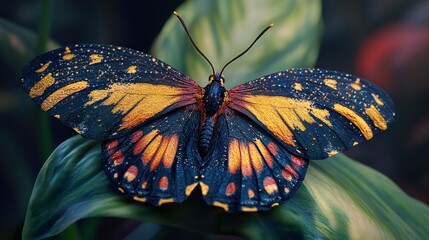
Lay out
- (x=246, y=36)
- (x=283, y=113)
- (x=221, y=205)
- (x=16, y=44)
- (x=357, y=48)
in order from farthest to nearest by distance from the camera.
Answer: (x=357, y=48) < (x=16, y=44) < (x=246, y=36) < (x=283, y=113) < (x=221, y=205)

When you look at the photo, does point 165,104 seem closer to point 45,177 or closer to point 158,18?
point 45,177

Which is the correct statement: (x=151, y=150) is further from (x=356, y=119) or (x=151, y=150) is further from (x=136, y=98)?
(x=356, y=119)

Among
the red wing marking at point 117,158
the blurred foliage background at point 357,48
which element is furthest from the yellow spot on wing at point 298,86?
the blurred foliage background at point 357,48

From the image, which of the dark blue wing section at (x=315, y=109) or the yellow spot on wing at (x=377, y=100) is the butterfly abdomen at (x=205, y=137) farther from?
the yellow spot on wing at (x=377, y=100)

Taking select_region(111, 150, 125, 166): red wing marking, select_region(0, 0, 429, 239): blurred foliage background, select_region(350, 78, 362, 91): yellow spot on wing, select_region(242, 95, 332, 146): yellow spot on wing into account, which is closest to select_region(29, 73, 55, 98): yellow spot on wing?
select_region(111, 150, 125, 166): red wing marking

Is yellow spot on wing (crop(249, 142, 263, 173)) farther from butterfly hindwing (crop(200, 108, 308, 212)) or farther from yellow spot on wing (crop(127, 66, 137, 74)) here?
yellow spot on wing (crop(127, 66, 137, 74))

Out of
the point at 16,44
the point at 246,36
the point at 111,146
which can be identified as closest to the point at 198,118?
the point at 111,146
